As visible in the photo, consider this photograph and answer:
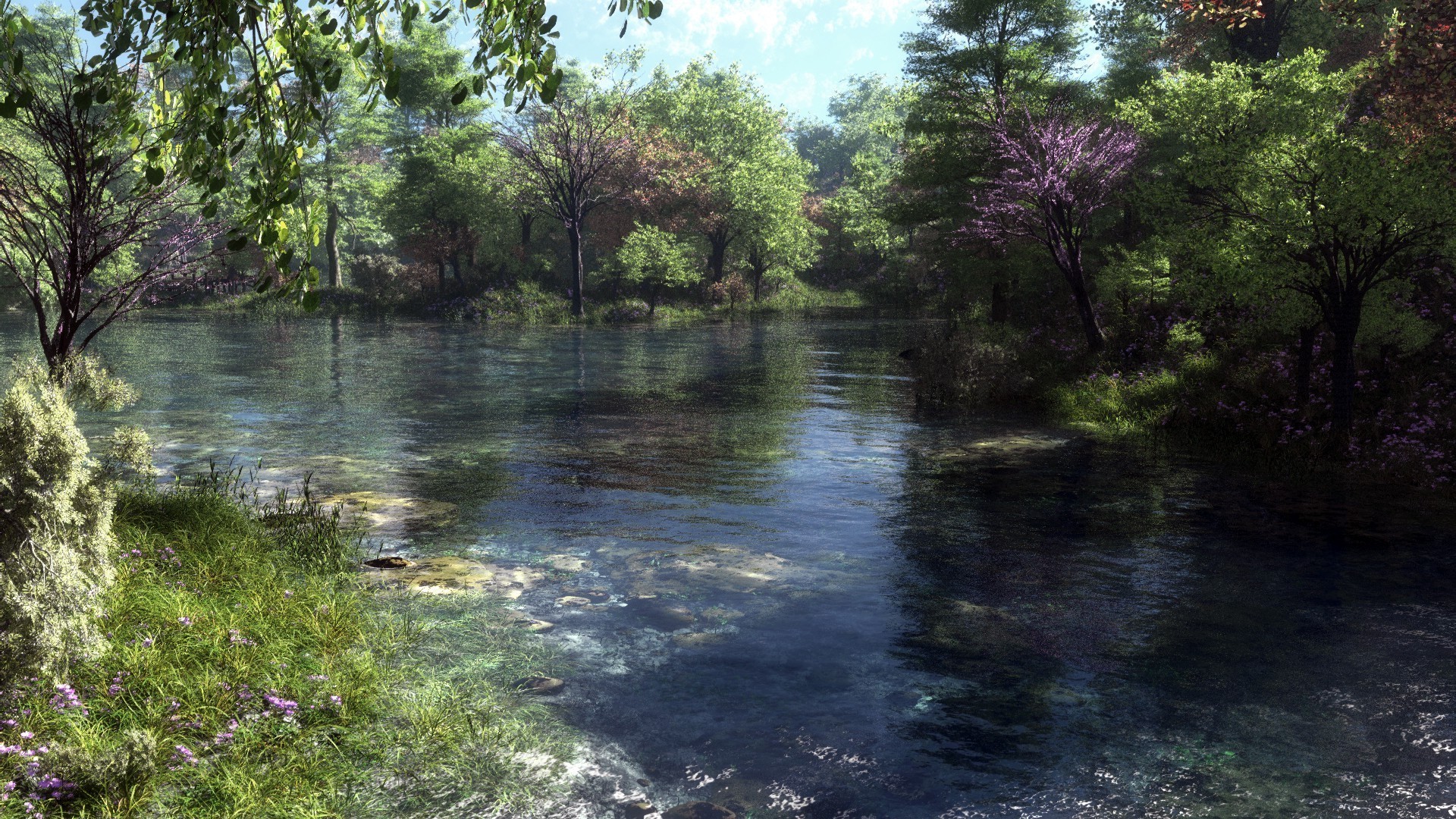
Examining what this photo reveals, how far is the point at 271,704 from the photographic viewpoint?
6281 millimetres

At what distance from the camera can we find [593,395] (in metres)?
23.6

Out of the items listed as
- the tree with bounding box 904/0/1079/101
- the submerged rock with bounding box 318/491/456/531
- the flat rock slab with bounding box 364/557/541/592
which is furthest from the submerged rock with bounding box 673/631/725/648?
the tree with bounding box 904/0/1079/101

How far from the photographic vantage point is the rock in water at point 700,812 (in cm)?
557

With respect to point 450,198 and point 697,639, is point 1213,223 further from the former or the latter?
point 450,198

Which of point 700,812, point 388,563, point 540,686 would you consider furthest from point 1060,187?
point 700,812

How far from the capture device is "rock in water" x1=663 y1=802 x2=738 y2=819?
5.57 m

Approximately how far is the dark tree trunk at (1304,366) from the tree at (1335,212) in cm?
40

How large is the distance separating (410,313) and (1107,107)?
37.3 metres

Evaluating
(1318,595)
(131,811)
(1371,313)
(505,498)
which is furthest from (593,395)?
(131,811)

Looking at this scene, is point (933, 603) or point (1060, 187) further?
point (1060, 187)

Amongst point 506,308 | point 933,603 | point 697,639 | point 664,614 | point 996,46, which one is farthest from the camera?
point 506,308

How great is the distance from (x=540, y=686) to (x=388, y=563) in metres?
3.33

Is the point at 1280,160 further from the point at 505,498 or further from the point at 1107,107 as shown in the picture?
the point at 1107,107

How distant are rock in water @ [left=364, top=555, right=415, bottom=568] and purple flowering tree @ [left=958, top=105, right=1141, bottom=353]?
16.3 meters
